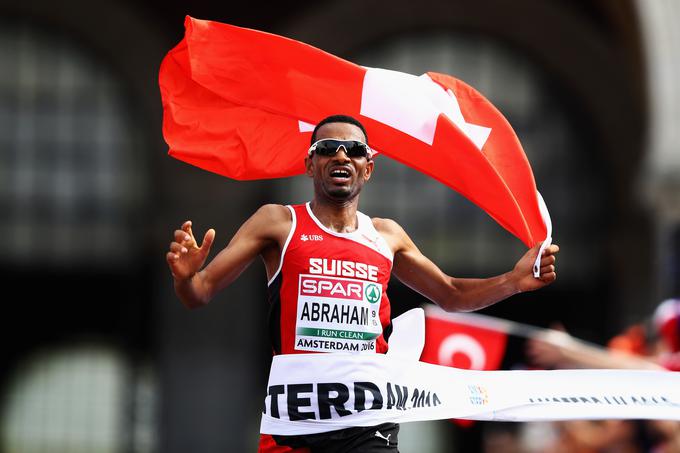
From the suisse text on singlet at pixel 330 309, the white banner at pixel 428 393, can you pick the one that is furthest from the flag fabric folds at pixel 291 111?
the suisse text on singlet at pixel 330 309

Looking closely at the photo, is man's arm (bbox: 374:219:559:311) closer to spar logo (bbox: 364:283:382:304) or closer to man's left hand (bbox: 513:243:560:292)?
man's left hand (bbox: 513:243:560:292)

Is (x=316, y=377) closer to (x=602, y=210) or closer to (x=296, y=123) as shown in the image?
(x=296, y=123)

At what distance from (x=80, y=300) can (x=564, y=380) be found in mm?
14005

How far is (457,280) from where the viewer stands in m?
5.27

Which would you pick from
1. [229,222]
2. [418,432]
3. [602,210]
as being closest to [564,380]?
[229,222]

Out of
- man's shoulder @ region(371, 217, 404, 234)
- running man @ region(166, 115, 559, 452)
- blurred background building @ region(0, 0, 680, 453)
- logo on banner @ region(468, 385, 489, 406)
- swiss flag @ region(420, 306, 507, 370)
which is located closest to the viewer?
running man @ region(166, 115, 559, 452)

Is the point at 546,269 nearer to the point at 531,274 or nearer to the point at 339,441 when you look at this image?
the point at 531,274

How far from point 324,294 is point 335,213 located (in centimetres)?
32

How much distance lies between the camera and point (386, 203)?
17688 millimetres

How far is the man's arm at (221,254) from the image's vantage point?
4.58m

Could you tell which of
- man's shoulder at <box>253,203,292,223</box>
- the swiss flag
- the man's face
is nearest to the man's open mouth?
the man's face

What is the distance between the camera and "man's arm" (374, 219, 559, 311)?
5.06 metres

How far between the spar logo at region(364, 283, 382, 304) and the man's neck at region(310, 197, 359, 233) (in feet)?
0.77

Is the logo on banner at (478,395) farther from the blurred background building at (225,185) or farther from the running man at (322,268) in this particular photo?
the blurred background building at (225,185)
